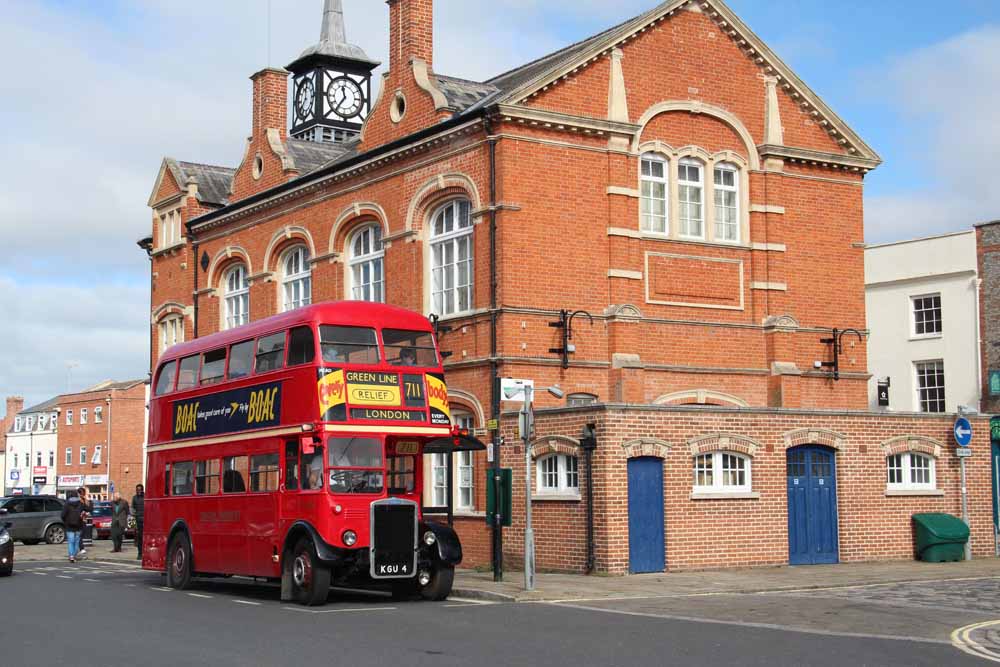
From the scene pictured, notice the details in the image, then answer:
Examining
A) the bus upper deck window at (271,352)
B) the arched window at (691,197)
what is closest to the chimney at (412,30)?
the arched window at (691,197)

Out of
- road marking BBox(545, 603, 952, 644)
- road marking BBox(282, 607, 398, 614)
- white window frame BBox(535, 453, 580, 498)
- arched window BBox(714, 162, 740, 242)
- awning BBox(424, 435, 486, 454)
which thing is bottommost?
road marking BBox(282, 607, 398, 614)

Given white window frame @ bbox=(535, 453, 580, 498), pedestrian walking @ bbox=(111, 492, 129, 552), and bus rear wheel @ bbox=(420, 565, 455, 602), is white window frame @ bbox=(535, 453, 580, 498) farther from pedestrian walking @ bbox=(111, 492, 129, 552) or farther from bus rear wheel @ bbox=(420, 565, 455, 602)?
pedestrian walking @ bbox=(111, 492, 129, 552)

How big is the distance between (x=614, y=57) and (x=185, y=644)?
18.0 meters

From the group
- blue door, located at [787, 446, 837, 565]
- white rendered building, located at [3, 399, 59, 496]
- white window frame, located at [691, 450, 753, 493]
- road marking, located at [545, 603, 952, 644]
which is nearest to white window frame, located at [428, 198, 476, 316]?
white window frame, located at [691, 450, 753, 493]

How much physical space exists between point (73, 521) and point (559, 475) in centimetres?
1287

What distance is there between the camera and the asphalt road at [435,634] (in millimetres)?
12227

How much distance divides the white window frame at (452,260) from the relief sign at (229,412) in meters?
7.09

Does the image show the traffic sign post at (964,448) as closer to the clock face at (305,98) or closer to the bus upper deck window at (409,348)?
the bus upper deck window at (409,348)

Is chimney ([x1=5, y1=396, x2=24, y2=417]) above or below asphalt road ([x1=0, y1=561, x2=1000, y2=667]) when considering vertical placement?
above

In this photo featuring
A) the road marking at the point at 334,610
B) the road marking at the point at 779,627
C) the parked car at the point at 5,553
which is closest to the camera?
the road marking at the point at 779,627

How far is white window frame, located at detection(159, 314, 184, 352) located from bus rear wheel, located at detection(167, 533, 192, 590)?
1800 cm

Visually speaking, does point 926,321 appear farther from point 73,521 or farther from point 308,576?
point 308,576

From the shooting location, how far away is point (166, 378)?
2316cm

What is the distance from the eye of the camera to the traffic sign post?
1020 inches
